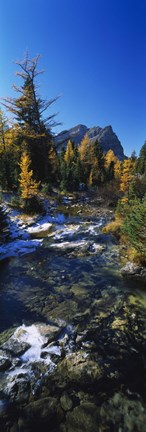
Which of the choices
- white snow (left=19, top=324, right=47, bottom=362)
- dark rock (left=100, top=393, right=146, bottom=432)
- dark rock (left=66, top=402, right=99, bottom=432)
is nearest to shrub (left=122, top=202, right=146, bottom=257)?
white snow (left=19, top=324, right=47, bottom=362)

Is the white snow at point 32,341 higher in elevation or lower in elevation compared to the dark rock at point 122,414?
lower

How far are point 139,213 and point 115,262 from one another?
3520 mm

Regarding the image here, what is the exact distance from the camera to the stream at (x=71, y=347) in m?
4.28

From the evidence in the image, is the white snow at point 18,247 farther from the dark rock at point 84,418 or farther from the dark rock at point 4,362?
the dark rock at point 84,418

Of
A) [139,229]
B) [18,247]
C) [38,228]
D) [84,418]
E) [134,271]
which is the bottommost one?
[18,247]

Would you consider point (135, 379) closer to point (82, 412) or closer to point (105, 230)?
point (82, 412)

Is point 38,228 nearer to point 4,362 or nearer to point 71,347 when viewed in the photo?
point 71,347

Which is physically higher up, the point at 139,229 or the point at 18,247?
the point at 139,229

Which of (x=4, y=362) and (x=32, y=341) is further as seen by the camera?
(x=32, y=341)

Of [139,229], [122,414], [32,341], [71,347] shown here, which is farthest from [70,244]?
[122,414]

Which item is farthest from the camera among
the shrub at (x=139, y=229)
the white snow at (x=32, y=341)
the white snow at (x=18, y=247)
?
the white snow at (x=18, y=247)

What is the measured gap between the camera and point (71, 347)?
19.5 ft

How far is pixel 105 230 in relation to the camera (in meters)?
17.3

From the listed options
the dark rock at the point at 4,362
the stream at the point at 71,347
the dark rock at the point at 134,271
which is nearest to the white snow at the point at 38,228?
the stream at the point at 71,347
